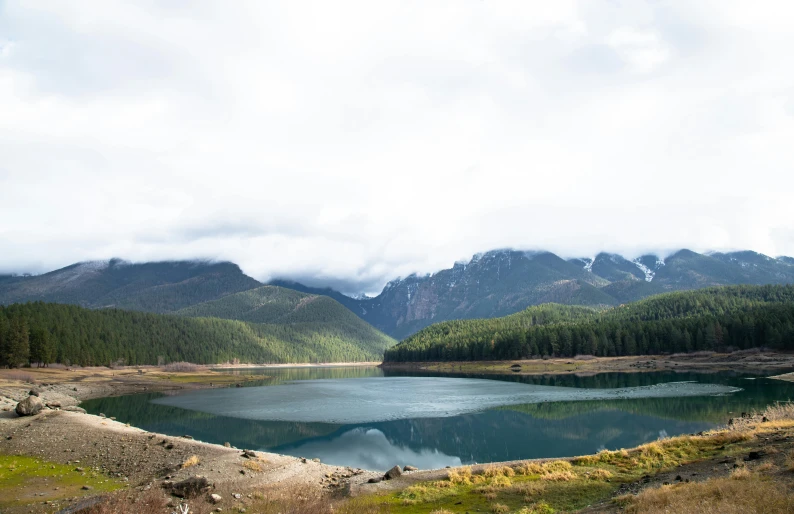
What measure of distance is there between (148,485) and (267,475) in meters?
8.77

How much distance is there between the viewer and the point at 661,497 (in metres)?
20.0

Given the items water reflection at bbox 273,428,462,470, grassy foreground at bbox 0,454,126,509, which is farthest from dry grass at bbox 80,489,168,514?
water reflection at bbox 273,428,462,470

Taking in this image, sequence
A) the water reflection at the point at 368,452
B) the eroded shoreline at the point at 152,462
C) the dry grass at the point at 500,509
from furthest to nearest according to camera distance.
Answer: the water reflection at the point at 368,452, the eroded shoreline at the point at 152,462, the dry grass at the point at 500,509

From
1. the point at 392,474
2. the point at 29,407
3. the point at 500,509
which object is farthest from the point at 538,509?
the point at 29,407

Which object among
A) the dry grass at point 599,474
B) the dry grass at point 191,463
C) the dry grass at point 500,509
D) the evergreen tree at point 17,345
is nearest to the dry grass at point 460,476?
the dry grass at point 500,509

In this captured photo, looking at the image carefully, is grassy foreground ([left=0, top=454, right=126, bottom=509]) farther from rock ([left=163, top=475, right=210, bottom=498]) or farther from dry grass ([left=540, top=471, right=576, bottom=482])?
dry grass ([left=540, top=471, right=576, bottom=482])

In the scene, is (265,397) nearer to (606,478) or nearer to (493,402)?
(493,402)

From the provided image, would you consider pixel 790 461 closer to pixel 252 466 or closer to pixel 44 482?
pixel 252 466

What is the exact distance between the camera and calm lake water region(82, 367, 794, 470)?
53094 millimetres

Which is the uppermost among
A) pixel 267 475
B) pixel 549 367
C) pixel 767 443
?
pixel 767 443

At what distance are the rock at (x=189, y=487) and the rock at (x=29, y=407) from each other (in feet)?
134

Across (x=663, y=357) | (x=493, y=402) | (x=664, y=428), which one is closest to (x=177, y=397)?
(x=493, y=402)

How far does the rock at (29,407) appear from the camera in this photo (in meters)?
55.0

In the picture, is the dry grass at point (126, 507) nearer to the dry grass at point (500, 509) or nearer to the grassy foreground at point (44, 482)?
the grassy foreground at point (44, 482)
